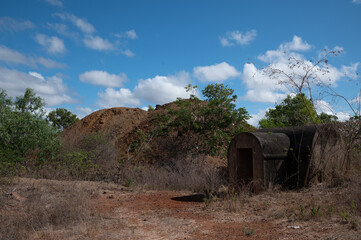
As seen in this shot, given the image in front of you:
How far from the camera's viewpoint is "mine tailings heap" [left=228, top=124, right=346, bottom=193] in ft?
29.8

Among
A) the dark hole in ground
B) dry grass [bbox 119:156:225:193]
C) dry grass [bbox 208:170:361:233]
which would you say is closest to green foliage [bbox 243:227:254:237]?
dry grass [bbox 208:170:361:233]

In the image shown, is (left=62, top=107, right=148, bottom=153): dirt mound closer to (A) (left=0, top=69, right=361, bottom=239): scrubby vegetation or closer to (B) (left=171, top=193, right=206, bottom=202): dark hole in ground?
(A) (left=0, top=69, right=361, bottom=239): scrubby vegetation

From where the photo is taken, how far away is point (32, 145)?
12.7 meters

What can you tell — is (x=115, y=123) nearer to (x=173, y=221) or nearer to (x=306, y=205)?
(x=173, y=221)

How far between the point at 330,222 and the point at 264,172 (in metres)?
A: 3.15

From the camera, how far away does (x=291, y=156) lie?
9.81 metres

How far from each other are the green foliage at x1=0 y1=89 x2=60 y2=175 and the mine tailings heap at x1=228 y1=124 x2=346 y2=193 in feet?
24.6

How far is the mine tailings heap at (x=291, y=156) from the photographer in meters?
9.07

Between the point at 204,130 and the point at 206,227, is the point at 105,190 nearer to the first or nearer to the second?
the point at 206,227

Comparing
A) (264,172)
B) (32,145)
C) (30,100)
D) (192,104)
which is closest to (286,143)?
(264,172)

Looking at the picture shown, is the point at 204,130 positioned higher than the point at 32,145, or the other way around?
the point at 204,130

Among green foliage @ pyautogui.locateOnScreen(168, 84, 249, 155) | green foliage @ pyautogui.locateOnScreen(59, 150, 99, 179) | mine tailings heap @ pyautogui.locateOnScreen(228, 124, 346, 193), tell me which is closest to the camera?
mine tailings heap @ pyautogui.locateOnScreen(228, 124, 346, 193)

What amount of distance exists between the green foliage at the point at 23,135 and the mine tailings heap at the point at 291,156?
7.50 metres

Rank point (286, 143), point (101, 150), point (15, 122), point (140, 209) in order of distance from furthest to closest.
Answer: point (101, 150), point (15, 122), point (286, 143), point (140, 209)
